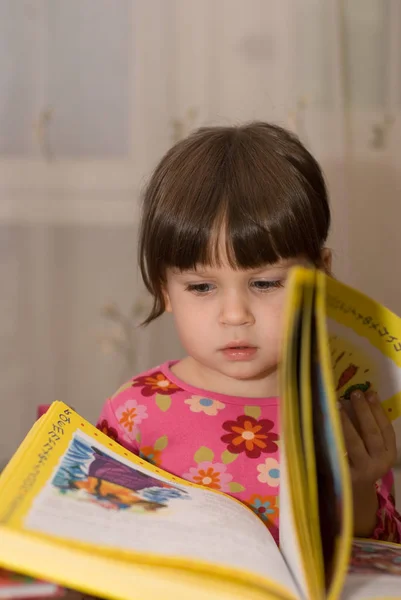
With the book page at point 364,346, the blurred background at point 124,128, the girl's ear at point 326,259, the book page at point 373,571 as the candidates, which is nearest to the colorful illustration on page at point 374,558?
the book page at point 373,571

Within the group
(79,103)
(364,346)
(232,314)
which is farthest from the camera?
(79,103)

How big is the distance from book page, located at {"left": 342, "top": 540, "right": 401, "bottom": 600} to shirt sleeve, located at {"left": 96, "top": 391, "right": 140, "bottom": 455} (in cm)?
29

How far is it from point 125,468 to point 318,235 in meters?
0.36

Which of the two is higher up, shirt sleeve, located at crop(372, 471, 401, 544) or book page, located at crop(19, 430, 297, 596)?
book page, located at crop(19, 430, 297, 596)

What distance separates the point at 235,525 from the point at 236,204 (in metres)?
0.36

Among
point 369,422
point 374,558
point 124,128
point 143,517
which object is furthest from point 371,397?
point 124,128

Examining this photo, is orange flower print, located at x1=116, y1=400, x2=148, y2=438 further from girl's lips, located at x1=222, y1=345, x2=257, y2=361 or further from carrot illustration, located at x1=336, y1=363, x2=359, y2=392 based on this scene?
carrot illustration, located at x1=336, y1=363, x2=359, y2=392

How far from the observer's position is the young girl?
82 cm

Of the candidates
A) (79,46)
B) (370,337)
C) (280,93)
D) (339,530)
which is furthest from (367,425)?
(79,46)

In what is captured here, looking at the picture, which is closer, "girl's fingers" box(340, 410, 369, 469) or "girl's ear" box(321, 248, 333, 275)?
"girl's fingers" box(340, 410, 369, 469)

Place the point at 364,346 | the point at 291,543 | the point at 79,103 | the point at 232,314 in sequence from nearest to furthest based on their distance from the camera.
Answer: the point at 291,543 → the point at 364,346 → the point at 232,314 → the point at 79,103

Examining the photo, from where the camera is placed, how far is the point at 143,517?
583mm

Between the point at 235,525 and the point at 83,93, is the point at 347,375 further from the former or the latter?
the point at 83,93

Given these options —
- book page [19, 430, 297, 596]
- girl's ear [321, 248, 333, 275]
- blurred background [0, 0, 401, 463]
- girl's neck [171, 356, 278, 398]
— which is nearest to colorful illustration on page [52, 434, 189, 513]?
book page [19, 430, 297, 596]
